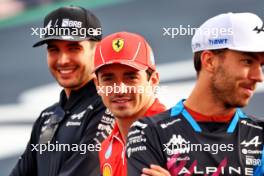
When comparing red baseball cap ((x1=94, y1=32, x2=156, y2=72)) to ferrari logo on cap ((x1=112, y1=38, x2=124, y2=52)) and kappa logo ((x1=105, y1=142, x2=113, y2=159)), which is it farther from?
kappa logo ((x1=105, y1=142, x2=113, y2=159))

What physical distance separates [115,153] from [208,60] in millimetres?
773

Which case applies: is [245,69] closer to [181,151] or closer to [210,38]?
[210,38]

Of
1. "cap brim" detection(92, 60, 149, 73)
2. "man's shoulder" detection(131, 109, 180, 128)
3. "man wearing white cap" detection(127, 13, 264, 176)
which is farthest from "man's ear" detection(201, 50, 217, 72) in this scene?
"cap brim" detection(92, 60, 149, 73)

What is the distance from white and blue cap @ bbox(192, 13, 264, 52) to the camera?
351 cm

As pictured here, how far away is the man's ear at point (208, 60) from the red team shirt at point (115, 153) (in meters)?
0.49

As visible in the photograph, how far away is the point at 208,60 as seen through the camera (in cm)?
360

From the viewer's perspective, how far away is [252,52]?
11.5 ft

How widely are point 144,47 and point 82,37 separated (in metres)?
0.60

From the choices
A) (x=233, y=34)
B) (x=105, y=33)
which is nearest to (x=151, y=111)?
(x=233, y=34)

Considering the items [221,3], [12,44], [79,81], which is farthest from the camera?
[12,44]

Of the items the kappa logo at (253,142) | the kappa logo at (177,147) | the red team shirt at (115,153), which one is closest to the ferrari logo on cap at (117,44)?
the red team shirt at (115,153)

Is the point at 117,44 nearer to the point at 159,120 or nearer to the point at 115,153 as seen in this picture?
the point at 115,153

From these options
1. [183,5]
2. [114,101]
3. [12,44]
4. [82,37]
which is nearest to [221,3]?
[183,5]

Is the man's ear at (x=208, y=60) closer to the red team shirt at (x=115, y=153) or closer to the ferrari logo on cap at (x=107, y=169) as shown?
the red team shirt at (x=115, y=153)
